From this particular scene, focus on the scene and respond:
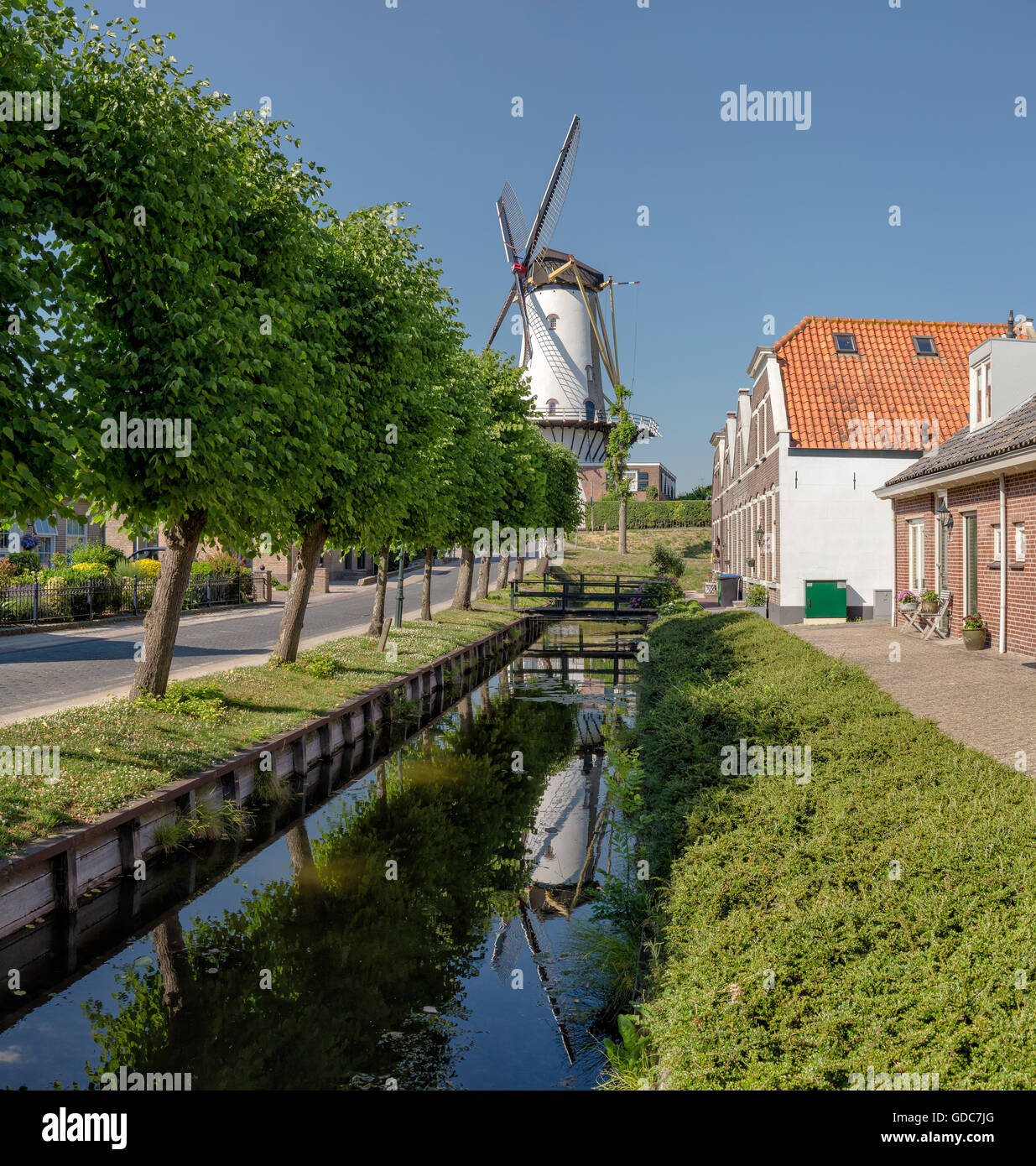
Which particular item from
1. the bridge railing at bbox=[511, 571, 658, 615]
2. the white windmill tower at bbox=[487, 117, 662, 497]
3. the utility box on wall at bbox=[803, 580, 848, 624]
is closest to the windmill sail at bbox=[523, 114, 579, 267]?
the white windmill tower at bbox=[487, 117, 662, 497]

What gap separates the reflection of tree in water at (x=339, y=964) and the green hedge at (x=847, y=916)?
2167mm

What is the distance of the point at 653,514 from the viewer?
266 feet

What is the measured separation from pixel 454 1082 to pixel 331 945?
2.47 metres

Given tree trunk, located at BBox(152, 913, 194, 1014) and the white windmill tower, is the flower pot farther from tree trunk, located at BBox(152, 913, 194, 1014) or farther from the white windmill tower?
the white windmill tower

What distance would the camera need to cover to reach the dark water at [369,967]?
665 cm

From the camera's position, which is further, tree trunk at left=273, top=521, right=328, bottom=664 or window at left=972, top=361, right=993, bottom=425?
window at left=972, top=361, right=993, bottom=425

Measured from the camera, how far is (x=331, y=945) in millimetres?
8586

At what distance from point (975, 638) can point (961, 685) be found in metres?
4.82

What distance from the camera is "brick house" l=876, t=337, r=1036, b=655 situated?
1648cm

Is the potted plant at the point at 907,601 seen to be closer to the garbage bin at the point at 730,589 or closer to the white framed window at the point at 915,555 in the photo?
the white framed window at the point at 915,555

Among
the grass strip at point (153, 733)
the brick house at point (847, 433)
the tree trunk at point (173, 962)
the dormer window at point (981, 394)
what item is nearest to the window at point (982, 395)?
the dormer window at point (981, 394)
